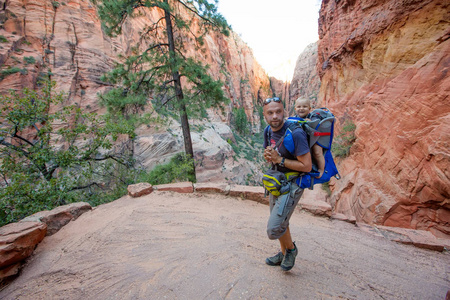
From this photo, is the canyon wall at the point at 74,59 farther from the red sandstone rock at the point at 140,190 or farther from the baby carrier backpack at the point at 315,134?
the baby carrier backpack at the point at 315,134

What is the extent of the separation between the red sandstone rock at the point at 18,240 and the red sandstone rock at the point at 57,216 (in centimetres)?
30

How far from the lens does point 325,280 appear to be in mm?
2008

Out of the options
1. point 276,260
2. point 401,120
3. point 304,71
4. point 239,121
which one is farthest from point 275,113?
point 304,71

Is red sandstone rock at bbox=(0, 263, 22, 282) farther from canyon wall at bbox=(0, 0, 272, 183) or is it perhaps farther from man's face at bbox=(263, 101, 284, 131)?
canyon wall at bbox=(0, 0, 272, 183)

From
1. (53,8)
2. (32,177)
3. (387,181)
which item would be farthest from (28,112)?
(53,8)

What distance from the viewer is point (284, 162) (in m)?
1.71

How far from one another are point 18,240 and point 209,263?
246 cm

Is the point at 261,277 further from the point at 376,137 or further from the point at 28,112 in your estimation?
the point at 376,137

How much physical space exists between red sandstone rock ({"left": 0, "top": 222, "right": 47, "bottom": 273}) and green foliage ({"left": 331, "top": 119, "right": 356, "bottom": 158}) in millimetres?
9819

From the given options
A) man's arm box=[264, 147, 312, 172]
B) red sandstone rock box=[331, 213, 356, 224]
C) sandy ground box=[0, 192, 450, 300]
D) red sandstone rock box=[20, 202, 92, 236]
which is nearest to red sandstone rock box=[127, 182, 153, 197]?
sandy ground box=[0, 192, 450, 300]

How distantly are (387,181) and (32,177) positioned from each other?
384 inches

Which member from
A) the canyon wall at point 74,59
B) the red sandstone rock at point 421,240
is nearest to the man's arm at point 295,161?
the red sandstone rock at point 421,240

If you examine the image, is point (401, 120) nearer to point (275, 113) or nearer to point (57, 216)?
point (275, 113)

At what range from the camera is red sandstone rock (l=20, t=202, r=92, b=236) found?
294cm
